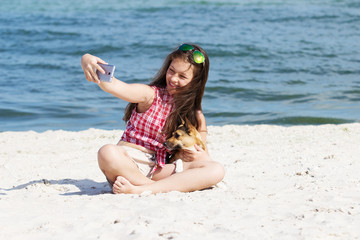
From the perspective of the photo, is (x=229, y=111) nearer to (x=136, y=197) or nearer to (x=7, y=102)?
(x=7, y=102)

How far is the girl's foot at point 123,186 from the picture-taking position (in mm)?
3584

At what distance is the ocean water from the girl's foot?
391 cm

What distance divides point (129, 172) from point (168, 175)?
348 mm

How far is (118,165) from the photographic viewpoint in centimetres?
364

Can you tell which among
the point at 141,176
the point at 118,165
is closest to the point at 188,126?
the point at 141,176

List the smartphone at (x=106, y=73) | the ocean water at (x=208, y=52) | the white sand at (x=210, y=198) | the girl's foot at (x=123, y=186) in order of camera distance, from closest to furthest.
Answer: the white sand at (x=210, y=198) → the smartphone at (x=106, y=73) → the girl's foot at (x=123, y=186) → the ocean water at (x=208, y=52)

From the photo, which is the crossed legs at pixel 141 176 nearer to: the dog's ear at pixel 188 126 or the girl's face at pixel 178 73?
the dog's ear at pixel 188 126

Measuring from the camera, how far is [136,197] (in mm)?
3432

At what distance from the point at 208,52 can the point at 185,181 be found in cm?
1003

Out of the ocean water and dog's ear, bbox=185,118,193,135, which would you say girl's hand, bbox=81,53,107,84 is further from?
the ocean water

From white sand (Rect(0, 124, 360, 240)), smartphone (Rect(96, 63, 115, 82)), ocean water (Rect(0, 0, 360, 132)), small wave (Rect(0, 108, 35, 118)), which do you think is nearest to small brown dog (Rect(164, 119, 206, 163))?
white sand (Rect(0, 124, 360, 240))

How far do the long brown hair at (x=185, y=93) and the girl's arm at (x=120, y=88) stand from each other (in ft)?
0.53

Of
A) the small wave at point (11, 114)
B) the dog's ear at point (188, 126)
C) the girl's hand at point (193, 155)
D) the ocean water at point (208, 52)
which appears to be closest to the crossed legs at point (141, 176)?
the girl's hand at point (193, 155)

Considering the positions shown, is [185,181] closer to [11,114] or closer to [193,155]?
[193,155]
